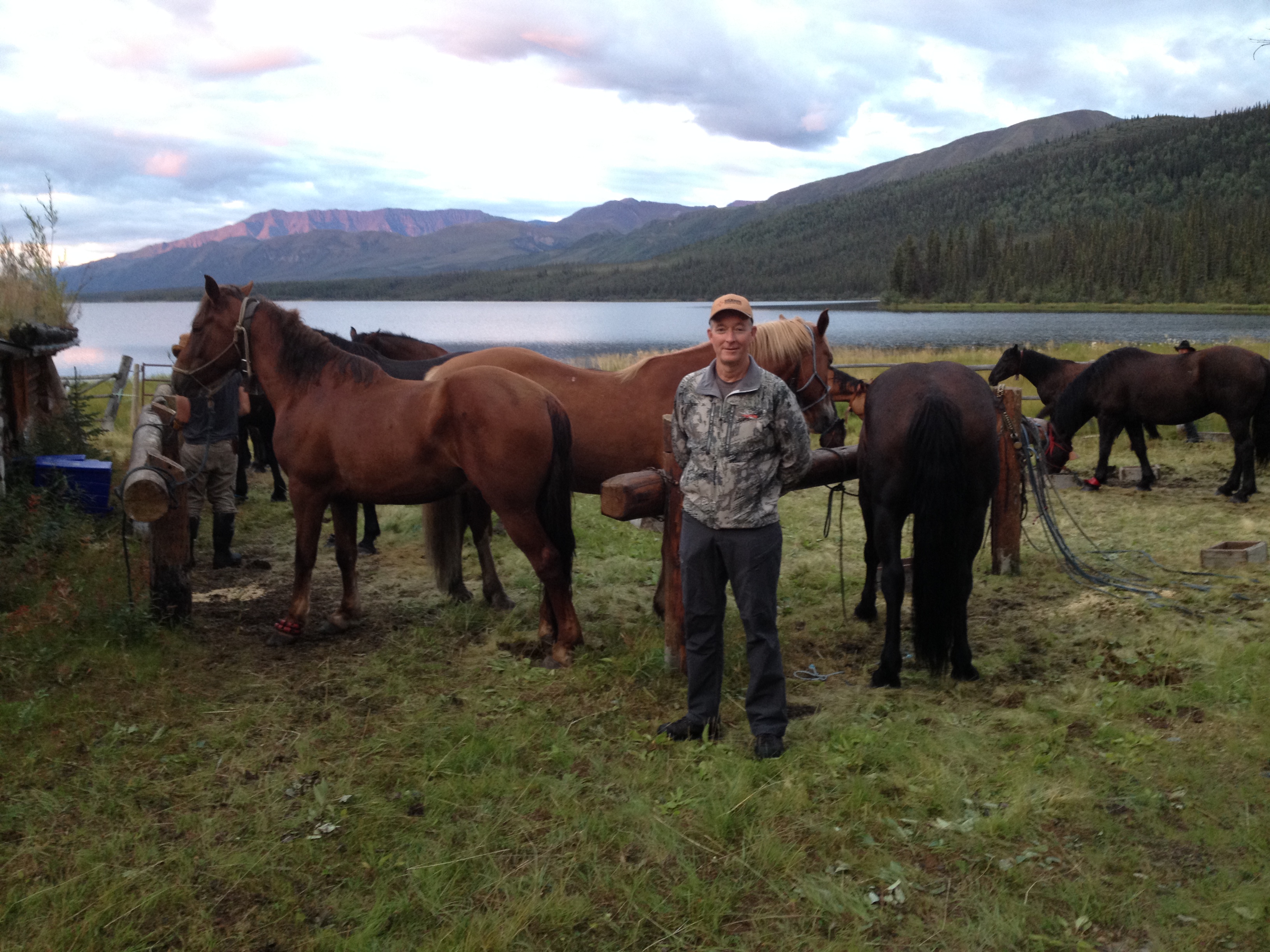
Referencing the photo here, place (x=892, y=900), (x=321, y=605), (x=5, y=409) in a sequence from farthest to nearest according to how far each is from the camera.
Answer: (x=5, y=409), (x=321, y=605), (x=892, y=900)

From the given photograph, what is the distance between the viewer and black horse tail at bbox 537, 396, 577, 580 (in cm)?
518

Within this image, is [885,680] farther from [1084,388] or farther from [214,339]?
[1084,388]

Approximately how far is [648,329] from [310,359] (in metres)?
77.1

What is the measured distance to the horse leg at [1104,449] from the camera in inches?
415

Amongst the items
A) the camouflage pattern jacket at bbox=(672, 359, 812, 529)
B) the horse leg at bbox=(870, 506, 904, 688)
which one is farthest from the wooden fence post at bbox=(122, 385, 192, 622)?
the horse leg at bbox=(870, 506, 904, 688)

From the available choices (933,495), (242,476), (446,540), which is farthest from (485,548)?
(242,476)

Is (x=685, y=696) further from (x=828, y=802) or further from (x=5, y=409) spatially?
(x=5, y=409)

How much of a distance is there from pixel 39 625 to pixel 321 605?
188 centimetres

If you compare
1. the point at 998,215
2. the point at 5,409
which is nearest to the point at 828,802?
the point at 5,409

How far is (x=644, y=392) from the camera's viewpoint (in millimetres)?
5863

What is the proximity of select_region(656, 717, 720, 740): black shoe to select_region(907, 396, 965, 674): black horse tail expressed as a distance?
55.8 inches

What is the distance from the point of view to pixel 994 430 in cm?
480

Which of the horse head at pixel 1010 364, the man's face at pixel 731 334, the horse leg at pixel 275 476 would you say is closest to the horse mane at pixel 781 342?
the man's face at pixel 731 334

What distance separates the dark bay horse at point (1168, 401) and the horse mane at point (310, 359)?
28.4 feet
